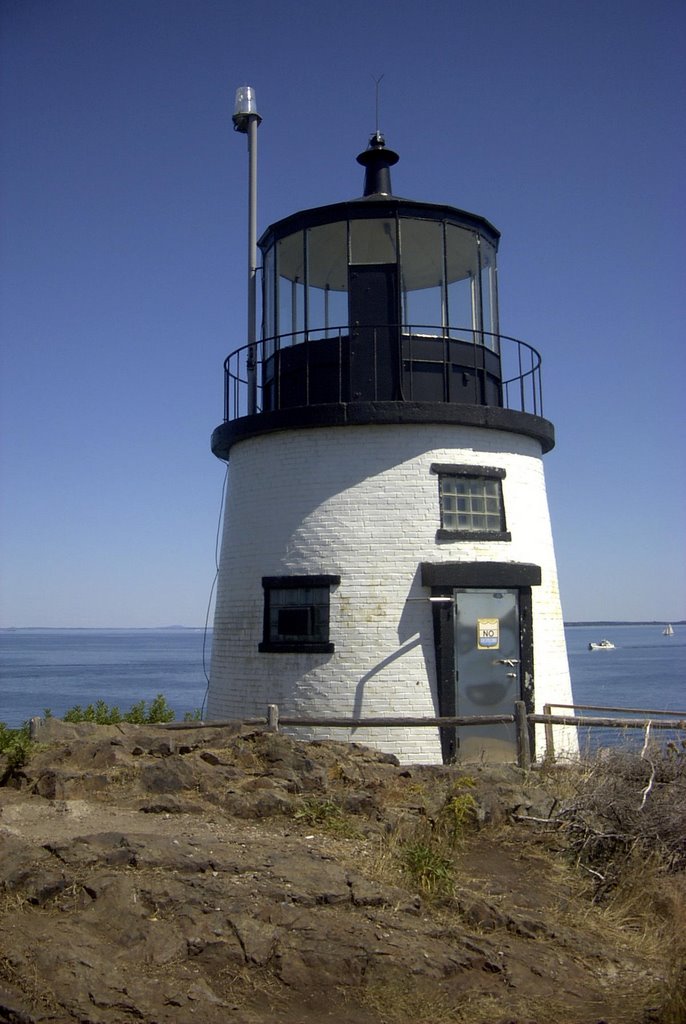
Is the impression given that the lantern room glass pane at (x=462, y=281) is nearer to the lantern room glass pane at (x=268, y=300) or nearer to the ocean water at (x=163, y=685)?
the lantern room glass pane at (x=268, y=300)

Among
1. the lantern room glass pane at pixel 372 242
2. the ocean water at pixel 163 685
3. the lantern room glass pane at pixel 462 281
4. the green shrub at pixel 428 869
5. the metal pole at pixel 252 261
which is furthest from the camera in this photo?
the ocean water at pixel 163 685

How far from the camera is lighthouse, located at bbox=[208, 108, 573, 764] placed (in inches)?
512

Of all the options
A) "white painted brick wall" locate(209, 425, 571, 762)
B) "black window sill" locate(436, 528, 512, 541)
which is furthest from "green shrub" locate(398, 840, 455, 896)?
"black window sill" locate(436, 528, 512, 541)

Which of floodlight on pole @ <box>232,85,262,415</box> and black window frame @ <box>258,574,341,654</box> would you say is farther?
floodlight on pole @ <box>232,85,262,415</box>

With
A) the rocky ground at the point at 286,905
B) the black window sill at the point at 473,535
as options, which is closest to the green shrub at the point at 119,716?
the black window sill at the point at 473,535

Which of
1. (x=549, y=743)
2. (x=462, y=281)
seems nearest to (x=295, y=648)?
(x=549, y=743)

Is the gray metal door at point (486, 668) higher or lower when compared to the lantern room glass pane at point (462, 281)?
lower

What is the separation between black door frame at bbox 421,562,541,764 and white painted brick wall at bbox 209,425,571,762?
0.45ft

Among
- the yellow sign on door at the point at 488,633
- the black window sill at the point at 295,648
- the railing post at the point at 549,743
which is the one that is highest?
the yellow sign on door at the point at 488,633

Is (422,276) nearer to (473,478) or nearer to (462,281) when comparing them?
(462,281)

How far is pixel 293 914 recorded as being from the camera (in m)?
6.66

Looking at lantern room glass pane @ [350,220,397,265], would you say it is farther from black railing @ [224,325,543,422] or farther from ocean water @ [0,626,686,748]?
ocean water @ [0,626,686,748]

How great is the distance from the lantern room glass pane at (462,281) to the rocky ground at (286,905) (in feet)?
23.8

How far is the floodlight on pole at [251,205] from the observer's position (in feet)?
50.3
